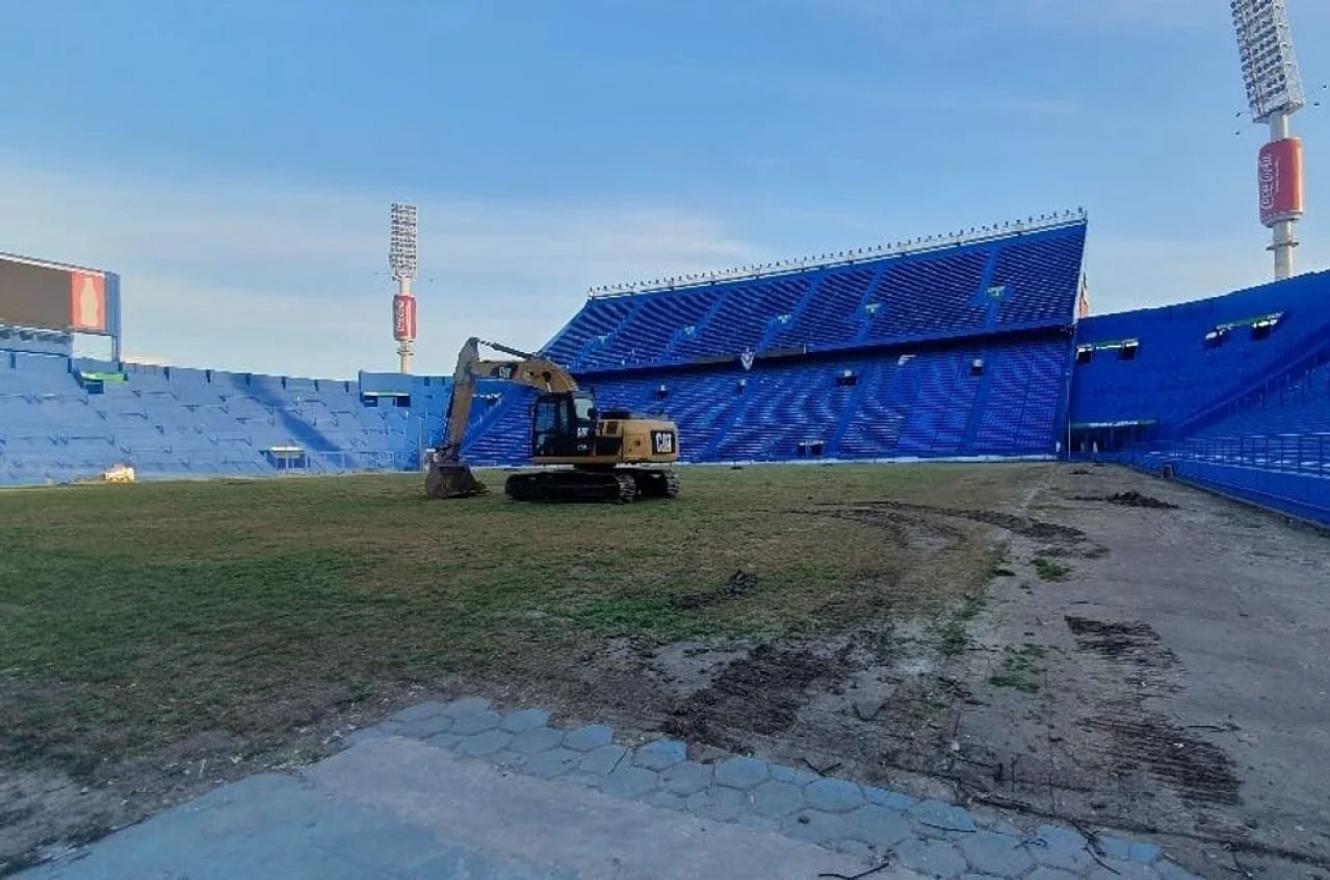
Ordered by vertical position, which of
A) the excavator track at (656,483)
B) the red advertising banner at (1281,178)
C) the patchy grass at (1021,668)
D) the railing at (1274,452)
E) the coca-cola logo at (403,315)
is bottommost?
the patchy grass at (1021,668)

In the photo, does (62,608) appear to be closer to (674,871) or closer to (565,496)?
(674,871)

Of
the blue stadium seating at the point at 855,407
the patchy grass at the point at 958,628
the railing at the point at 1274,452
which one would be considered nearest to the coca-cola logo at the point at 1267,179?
the blue stadium seating at the point at 855,407

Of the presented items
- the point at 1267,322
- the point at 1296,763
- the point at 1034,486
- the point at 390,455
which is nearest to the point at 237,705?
the point at 1296,763

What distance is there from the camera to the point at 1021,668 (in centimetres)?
494

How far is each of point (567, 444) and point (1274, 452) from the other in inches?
578

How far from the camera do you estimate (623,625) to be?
607 cm

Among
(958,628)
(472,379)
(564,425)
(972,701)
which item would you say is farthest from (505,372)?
(972,701)

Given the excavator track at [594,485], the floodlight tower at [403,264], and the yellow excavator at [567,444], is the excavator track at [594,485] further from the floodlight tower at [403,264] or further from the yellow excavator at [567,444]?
the floodlight tower at [403,264]

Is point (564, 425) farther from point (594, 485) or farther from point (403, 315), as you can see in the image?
point (403, 315)

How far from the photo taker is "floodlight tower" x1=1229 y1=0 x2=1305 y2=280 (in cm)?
4750

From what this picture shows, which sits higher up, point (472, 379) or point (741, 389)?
point (741, 389)

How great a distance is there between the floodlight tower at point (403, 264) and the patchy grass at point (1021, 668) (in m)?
75.7

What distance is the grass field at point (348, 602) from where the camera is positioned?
4582 millimetres

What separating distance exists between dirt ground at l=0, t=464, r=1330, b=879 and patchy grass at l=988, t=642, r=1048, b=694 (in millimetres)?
20
